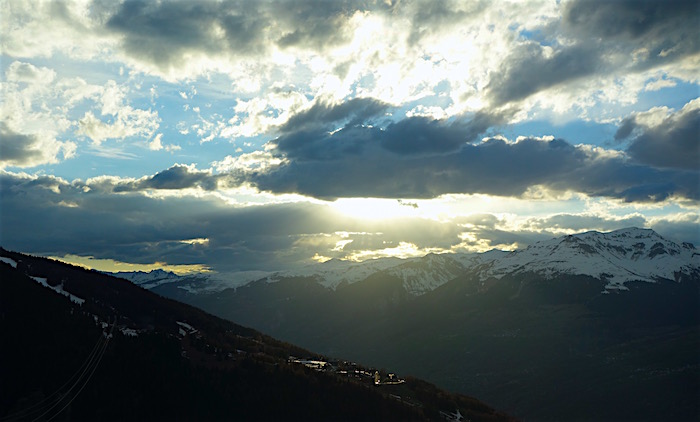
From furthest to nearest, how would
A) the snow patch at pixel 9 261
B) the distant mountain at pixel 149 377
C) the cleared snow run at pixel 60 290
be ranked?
the snow patch at pixel 9 261, the cleared snow run at pixel 60 290, the distant mountain at pixel 149 377

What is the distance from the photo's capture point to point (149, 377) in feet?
279

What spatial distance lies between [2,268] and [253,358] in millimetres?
51234

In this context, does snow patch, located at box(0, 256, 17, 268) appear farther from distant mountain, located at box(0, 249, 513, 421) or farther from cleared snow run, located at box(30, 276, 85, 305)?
cleared snow run, located at box(30, 276, 85, 305)

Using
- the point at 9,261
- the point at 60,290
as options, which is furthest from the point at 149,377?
the point at 9,261

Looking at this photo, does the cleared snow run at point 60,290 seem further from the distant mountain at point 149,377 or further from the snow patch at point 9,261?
the snow patch at point 9,261

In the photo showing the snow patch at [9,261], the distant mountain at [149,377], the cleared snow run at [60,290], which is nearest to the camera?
the distant mountain at [149,377]

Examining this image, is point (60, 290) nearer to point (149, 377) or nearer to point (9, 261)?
point (9, 261)

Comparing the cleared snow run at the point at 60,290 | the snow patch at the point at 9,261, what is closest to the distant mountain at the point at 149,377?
the cleared snow run at the point at 60,290

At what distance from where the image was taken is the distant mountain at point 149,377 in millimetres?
79062

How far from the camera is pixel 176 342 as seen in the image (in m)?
96.7

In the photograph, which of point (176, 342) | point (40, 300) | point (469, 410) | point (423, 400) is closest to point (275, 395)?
point (176, 342)

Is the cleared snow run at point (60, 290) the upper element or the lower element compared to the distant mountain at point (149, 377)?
upper

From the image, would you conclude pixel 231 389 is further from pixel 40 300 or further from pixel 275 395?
pixel 40 300

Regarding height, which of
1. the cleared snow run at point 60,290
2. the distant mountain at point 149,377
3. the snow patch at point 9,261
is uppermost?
the snow patch at point 9,261
